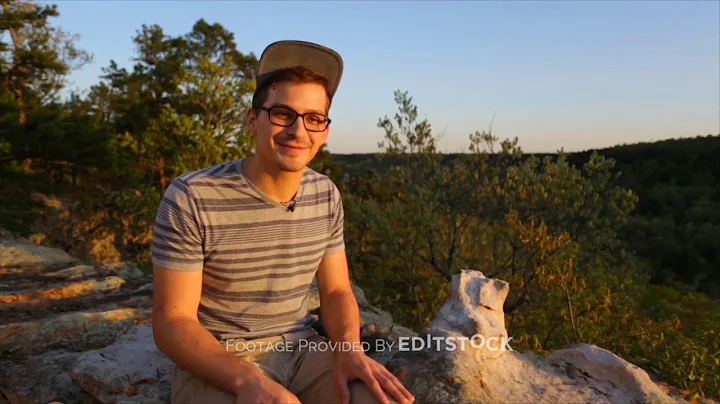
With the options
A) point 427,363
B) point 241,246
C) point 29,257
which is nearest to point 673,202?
point 427,363

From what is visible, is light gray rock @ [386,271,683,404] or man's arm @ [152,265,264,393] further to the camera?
light gray rock @ [386,271,683,404]

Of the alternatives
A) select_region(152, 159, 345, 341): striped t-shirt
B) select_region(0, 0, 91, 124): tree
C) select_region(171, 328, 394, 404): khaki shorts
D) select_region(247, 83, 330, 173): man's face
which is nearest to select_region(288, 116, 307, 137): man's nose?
select_region(247, 83, 330, 173): man's face

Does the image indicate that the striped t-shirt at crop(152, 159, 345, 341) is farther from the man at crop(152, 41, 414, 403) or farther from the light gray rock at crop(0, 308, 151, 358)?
the light gray rock at crop(0, 308, 151, 358)

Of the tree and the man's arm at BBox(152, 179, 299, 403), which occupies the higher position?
the tree

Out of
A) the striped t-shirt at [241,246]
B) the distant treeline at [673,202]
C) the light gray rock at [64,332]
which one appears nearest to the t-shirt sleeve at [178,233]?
the striped t-shirt at [241,246]

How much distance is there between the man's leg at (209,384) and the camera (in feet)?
6.34

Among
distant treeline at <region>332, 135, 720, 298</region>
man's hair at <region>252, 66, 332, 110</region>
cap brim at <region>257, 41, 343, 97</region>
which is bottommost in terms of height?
distant treeline at <region>332, 135, 720, 298</region>

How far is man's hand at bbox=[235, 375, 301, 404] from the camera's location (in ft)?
5.91

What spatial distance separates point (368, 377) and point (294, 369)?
1.58 ft

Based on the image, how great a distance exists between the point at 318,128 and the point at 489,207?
614 centimetres

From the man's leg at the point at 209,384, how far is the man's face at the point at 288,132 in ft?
2.82

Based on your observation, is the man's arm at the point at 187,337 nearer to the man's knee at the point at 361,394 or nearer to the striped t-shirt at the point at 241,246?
the striped t-shirt at the point at 241,246

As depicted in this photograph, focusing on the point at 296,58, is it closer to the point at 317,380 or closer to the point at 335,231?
the point at 335,231

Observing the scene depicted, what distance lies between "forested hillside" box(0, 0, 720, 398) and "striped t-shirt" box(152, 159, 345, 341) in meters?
3.17
